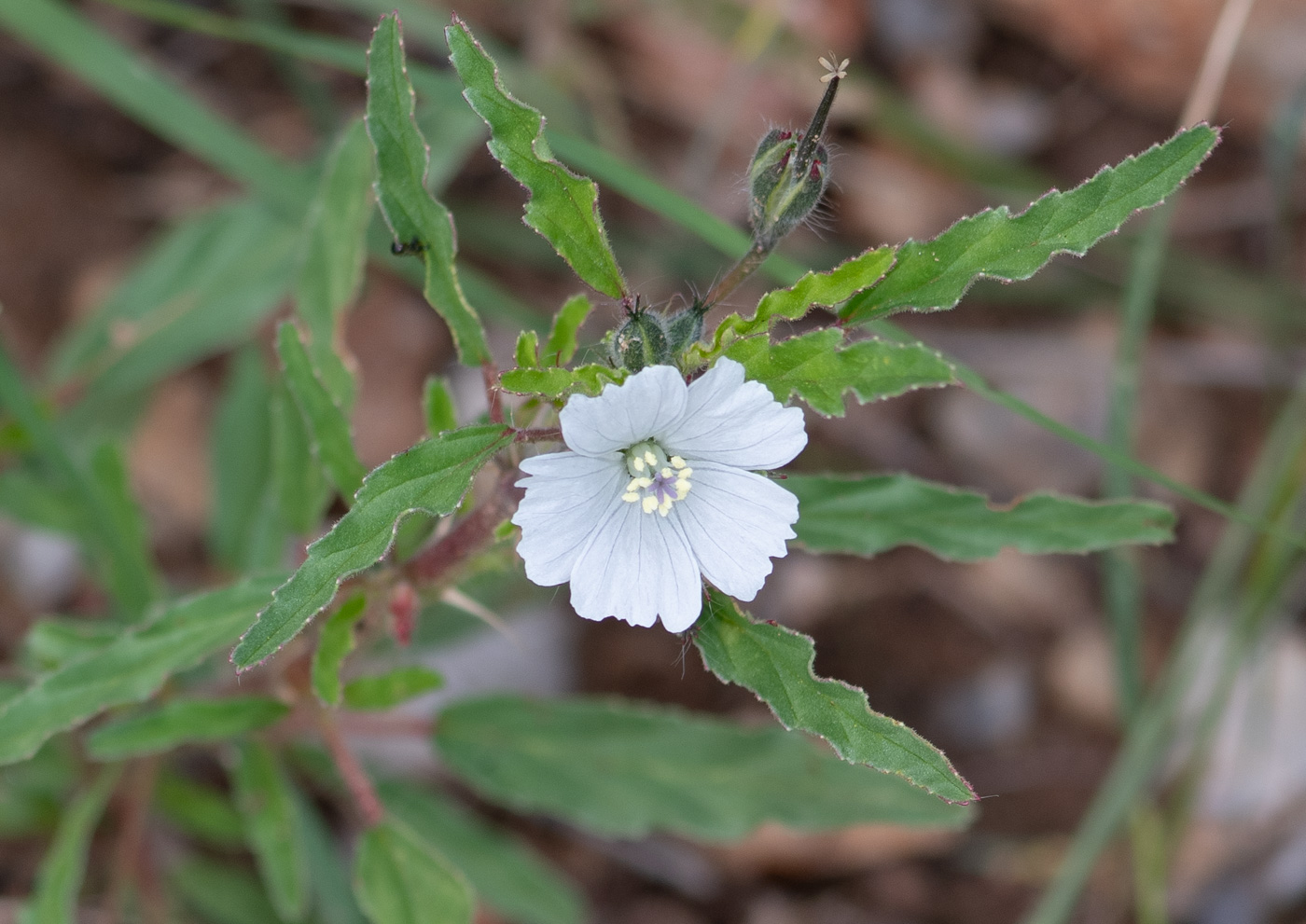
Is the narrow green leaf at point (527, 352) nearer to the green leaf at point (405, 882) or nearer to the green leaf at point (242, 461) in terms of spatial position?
the green leaf at point (405, 882)

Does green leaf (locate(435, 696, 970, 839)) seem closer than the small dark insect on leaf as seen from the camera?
No

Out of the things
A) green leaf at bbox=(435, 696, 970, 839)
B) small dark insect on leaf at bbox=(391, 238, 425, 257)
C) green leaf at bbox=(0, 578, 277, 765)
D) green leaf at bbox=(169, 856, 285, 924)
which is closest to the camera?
small dark insect on leaf at bbox=(391, 238, 425, 257)

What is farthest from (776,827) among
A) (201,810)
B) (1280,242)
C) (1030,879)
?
(1280,242)

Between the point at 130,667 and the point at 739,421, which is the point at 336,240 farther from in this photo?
the point at 739,421

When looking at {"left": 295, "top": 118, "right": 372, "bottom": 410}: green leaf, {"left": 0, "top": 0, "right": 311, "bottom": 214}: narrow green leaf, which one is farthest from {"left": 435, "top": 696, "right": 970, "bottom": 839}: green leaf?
{"left": 0, "top": 0, "right": 311, "bottom": 214}: narrow green leaf

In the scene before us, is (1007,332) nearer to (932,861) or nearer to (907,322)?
(907,322)

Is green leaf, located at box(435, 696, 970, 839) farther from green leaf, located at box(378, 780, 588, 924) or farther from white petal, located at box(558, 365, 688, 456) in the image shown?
white petal, located at box(558, 365, 688, 456)
